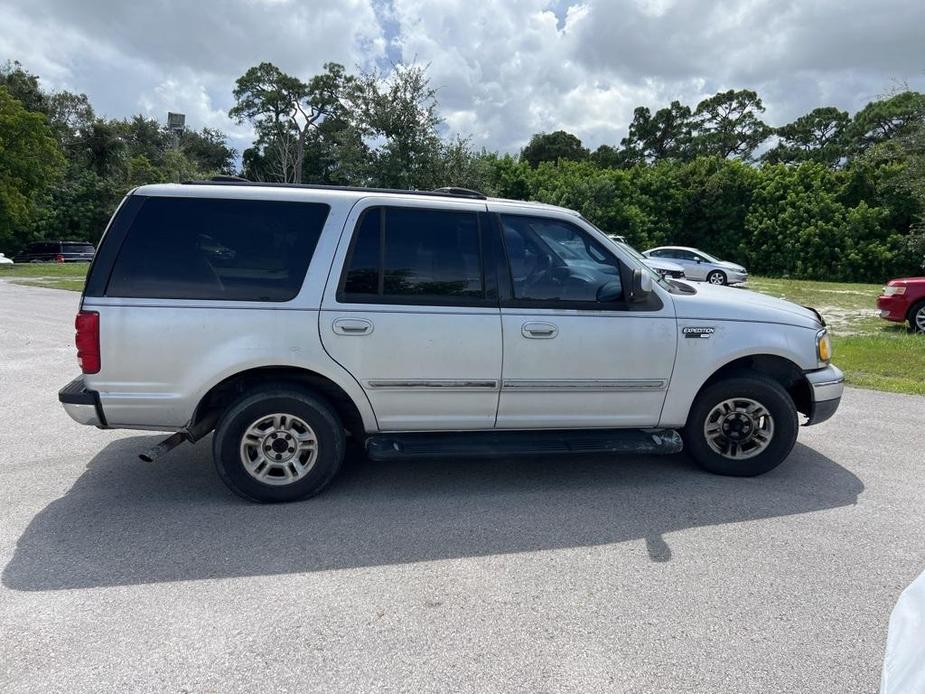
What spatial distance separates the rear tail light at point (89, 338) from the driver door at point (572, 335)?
2.58 m

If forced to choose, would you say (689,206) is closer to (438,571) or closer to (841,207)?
(841,207)

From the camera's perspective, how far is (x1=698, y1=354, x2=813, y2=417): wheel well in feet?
15.1

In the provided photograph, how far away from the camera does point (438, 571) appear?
3.31m

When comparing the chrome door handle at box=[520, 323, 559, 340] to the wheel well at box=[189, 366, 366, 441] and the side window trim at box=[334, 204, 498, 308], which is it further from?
the wheel well at box=[189, 366, 366, 441]

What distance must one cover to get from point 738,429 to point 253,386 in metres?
3.55

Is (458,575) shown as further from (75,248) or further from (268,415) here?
(75,248)

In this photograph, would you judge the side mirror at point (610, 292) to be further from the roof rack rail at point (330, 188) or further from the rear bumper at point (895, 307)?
the rear bumper at point (895, 307)

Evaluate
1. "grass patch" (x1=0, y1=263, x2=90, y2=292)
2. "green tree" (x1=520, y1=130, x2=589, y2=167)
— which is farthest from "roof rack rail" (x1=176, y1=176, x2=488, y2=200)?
"green tree" (x1=520, y1=130, x2=589, y2=167)

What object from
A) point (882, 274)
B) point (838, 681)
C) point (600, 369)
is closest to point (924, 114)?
point (882, 274)

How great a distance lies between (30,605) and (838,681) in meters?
3.67

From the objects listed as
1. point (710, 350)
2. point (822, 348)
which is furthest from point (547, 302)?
point (822, 348)

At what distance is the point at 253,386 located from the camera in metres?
4.09

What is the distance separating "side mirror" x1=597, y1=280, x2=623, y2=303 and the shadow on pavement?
4.52 ft

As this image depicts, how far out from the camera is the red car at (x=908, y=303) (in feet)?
37.9
